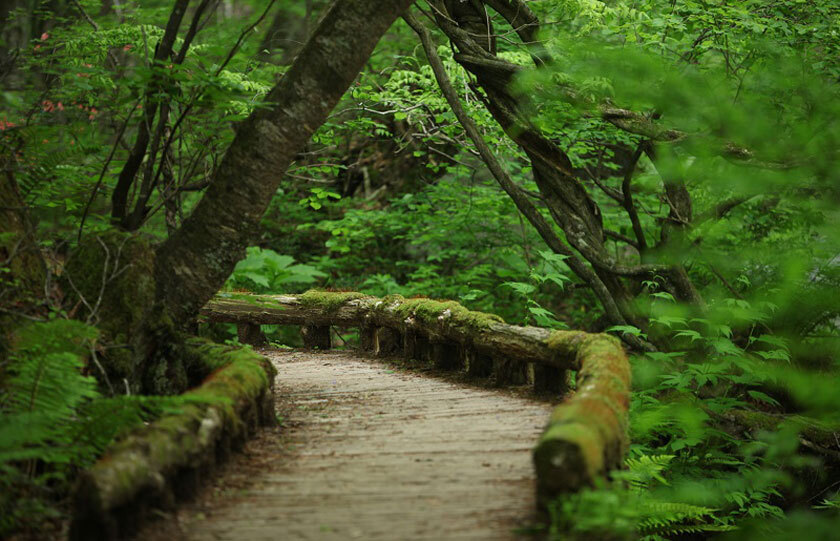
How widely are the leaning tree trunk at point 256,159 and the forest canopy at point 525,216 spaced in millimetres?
17

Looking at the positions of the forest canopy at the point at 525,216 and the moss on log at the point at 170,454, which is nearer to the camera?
the moss on log at the point at 170,454

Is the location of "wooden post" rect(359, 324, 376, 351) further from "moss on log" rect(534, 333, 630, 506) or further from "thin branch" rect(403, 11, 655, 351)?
"moss on log" rect(534, 333, 630, 506)

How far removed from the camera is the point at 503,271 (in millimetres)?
11516

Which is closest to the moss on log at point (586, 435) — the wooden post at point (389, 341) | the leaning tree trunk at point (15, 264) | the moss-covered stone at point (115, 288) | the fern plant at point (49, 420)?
the fern plant at point (49, 420)

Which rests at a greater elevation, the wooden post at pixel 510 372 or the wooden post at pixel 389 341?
the wooden post at pixel 510 372

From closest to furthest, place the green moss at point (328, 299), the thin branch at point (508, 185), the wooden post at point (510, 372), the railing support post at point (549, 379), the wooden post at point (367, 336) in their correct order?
the railing support post at point (549, 379) → the wooden post at point (510, 372) → the thin branch at point (508, 185) → the wooden post at point (367, 336) → the green moss at point (328, 299)

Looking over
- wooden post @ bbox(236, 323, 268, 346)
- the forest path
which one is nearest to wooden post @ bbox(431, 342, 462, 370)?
the forest path

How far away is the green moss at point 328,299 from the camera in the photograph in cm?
914

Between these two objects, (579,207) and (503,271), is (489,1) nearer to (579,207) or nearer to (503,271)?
(579,207)

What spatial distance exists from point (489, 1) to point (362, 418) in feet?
19.1

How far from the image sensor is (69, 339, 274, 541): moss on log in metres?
2.89

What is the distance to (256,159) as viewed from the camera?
527 centimetres

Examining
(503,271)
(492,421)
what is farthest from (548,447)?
(503,271)

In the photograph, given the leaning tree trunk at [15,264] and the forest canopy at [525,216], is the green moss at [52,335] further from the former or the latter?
the leaning tree trunk at [15,264]
